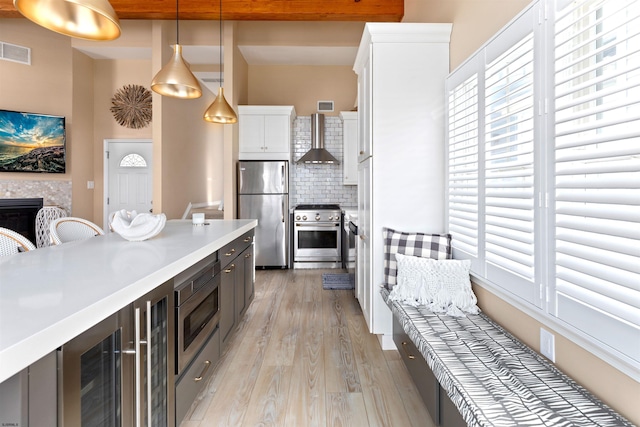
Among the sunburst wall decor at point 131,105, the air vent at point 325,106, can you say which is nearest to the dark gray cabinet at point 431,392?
the air vent at point 325,106

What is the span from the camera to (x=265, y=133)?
5371mm

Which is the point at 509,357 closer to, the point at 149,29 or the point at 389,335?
the point at 389,335

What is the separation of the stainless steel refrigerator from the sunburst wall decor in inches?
88.7

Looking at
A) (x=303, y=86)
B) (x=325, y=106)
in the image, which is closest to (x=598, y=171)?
(x=325, y=106)

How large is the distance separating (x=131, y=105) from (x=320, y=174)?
3460mm

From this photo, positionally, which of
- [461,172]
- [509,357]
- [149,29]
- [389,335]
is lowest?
[389,335]

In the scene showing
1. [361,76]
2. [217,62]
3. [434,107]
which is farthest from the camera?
[217,62]

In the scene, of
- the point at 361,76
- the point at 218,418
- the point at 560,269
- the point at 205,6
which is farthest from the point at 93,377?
the point at 205,6

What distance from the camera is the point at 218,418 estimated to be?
186 cm

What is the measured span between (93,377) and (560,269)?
1.67 metres

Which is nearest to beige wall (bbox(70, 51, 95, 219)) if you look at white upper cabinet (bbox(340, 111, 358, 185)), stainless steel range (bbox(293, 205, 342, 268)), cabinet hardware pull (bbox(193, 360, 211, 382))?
stainless steel range (bbox(293, 205, 342, 268))

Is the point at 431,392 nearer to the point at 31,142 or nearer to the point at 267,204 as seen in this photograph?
the point at 267,204

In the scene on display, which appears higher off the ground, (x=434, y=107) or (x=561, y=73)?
(x=434, y=107)

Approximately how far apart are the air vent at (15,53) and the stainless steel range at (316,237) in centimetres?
454
